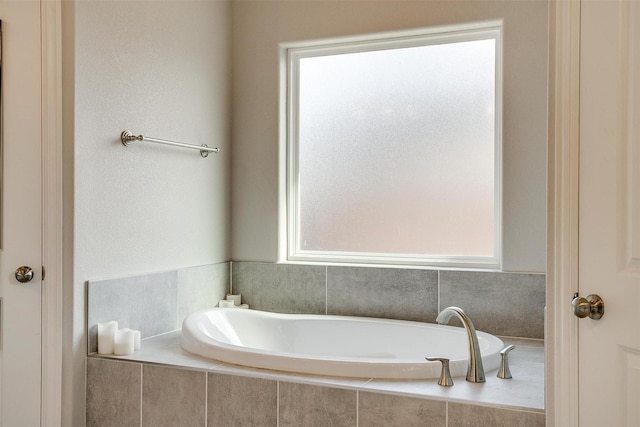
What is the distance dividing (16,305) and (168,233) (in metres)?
0.80

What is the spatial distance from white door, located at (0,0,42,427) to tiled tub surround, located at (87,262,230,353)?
227 mm

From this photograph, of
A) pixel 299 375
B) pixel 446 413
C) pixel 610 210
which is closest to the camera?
pixel 610 210

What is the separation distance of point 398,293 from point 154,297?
3.91 feet

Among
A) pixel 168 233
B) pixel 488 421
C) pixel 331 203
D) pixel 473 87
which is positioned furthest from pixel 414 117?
pixel 488 421

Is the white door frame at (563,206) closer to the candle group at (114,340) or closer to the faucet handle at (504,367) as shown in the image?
the faucet handle at (504,367)

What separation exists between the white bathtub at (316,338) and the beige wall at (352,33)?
1.43 feet

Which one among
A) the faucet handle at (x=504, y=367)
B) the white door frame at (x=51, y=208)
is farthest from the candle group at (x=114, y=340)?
the faucet handle at (x=504, y=367)

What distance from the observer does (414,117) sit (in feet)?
10.3

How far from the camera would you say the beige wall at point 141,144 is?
2.39 metres

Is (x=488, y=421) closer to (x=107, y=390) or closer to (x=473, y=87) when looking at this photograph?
(x=107, y=390)

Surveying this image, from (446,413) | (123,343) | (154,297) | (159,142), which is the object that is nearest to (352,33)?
(159,142)

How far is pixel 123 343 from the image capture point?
245 centimetres

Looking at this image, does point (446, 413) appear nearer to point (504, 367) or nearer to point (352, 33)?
point (504, 367)

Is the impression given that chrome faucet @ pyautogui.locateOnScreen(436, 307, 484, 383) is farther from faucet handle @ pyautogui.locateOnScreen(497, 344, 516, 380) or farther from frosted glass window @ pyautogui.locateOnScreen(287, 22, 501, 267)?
frosted glass window @ pyautogui.locateOnScreen(287, 22, 501, 267)
